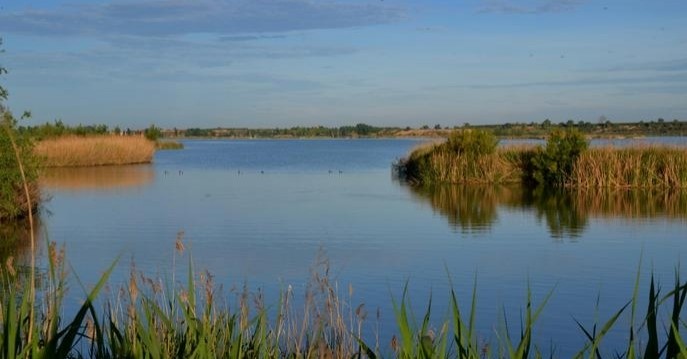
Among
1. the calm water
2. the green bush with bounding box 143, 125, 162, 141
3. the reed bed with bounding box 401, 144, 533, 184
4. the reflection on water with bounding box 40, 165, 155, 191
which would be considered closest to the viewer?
the calm water

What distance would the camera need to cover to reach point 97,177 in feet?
99.1

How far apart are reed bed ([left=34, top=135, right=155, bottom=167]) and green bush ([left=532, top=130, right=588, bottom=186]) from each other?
19.3 m

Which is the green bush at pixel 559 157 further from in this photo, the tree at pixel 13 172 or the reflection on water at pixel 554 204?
the tree at pixel 13 172

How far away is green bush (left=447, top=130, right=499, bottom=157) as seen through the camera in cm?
2756

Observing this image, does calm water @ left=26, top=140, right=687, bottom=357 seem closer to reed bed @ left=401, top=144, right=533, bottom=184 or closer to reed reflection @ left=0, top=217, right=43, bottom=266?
reed reflection @ left=0, top=217, right=43, bottom=266

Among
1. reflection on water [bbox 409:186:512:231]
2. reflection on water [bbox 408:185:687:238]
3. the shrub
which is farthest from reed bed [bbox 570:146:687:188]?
the shrub

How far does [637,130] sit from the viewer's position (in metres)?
80.0

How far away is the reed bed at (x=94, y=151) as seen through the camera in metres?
36.8

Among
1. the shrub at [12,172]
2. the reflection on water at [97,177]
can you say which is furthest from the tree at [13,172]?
the reflection on water at [97,177]

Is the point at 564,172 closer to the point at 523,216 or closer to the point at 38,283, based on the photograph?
the point at 523,216

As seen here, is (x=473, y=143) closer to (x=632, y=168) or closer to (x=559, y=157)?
(x=559, y=157)

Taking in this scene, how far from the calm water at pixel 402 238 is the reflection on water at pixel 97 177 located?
38 cm

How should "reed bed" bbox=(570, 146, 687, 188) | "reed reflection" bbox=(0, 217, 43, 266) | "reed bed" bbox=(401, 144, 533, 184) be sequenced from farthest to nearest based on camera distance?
"reed bed" bbox=(401, 144, 533, 184) < "reed bed" bbox=(570, 146, 687, 188) < "reed reflection" bbox=(0, 217, 43, 266)

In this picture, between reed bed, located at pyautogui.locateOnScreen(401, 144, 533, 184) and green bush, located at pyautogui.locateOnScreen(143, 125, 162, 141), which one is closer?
reed bed, located at pyautogui.locateOnScreen(401, 144, 533, 184)
